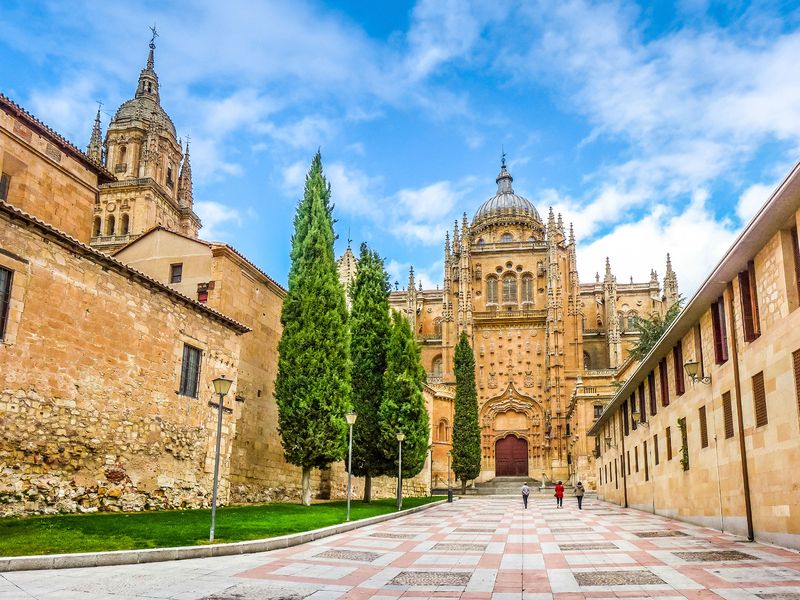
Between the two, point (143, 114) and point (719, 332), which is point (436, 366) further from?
point (719, 332)

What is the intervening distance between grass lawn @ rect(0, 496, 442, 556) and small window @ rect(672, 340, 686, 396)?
10084mm

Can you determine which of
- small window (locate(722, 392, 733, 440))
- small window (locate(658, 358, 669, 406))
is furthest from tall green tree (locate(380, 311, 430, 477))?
small window (locate(722, 392, 733, 440))

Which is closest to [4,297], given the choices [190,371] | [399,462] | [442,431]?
[190,371]

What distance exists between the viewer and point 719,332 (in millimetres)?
15453

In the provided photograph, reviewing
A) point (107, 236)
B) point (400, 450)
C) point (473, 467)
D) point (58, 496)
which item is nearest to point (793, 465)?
point (58, 496)

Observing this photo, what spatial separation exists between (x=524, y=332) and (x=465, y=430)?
52.8ft

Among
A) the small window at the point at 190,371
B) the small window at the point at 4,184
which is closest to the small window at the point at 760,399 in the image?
the small window at the point at 190,371

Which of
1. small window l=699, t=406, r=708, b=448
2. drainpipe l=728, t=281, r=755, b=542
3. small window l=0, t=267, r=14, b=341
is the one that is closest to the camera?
small window l=0, t=267, r=14, b=341

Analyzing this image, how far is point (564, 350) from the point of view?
6000 cm

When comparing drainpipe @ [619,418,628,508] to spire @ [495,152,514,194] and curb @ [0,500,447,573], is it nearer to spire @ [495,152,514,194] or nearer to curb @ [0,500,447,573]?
curb @ [0,500,447,573]

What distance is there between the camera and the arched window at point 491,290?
64.8 metres

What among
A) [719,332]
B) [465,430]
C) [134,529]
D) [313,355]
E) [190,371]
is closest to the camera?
[134,529]

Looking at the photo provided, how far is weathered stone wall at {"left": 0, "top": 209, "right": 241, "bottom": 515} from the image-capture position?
13.4 meters

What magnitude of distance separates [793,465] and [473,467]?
37.8 meters
